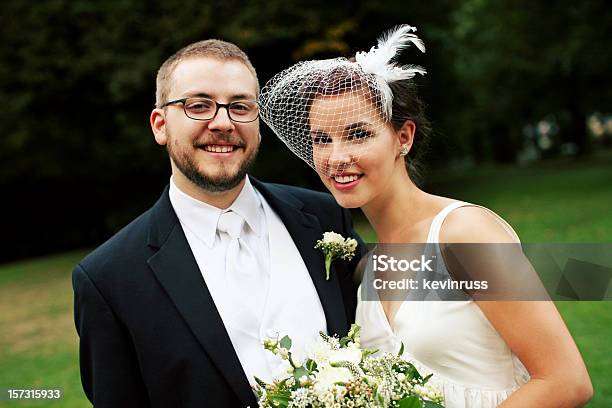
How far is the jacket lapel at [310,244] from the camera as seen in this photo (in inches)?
133

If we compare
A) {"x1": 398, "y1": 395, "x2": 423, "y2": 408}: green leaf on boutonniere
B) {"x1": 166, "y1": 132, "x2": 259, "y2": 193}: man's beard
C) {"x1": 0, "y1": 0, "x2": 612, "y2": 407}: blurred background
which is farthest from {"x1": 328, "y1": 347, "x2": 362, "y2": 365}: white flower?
{"x1": 0, "y1": 0, "x2": 612, "y2": 407}: blurred background

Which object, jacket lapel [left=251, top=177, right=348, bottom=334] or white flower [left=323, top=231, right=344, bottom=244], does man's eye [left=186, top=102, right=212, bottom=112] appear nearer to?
jacket lapel [left=251, top=177, right=348, bottom=334]

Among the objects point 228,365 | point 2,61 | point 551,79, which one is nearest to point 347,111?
point 228,365

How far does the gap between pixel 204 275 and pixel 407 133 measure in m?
1.29

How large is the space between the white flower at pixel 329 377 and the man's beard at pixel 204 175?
128cm

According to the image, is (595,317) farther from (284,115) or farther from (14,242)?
(14,242)

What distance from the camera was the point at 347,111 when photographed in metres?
3.14

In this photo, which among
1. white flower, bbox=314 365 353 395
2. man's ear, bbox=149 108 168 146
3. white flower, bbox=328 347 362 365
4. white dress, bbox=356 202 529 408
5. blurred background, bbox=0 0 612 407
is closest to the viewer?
white flower, bbox=314 365 353 395

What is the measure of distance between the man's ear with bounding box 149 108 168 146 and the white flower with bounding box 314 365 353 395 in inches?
66.8

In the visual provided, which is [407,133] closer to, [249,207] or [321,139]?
[321,139]

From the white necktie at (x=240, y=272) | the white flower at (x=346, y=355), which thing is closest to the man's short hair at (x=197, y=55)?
the white necktie at (x=240, y=272)

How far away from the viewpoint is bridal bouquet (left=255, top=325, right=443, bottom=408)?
7.93ft

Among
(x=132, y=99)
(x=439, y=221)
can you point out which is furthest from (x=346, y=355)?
(x=132, y=99)

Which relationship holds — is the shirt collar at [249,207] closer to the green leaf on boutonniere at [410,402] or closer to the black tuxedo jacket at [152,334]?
the black tuxedo jacket at [152,334]
